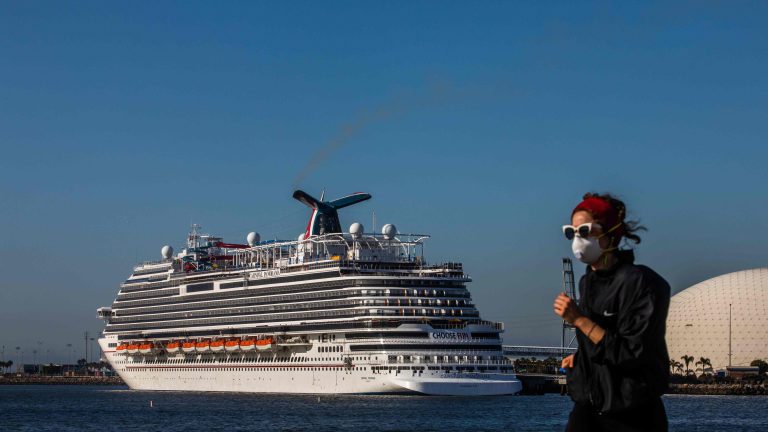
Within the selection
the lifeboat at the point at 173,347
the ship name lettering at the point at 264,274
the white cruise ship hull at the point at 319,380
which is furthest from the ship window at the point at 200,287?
the white cruise ship hull at the point at 319,380

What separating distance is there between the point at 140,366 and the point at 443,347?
4474cm

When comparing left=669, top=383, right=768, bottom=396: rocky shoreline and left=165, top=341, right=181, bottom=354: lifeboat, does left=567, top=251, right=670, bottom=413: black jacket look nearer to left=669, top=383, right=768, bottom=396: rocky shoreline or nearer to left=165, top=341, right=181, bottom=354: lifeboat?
left=165, top=341, right=181, bottom=354: lifeboat

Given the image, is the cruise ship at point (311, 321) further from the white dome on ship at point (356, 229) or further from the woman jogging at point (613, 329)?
the woman jogging at point (613, 329)

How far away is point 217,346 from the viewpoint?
113 m

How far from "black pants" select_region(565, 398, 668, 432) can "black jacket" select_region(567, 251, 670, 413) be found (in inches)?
3.7

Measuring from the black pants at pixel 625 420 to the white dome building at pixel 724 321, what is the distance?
171 m

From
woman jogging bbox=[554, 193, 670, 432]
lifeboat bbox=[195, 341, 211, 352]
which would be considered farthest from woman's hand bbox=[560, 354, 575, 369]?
lifeboat bbox=[195, 341, 211, 352]

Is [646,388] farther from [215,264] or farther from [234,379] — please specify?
[215,264]

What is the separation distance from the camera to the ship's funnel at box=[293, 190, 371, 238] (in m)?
120

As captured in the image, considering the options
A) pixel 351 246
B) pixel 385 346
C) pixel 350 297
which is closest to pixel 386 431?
pixel 385 346

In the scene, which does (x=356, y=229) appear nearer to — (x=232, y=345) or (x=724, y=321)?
(x=232, y=345)

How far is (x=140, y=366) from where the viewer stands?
418 feet

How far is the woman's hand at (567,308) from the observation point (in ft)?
24.3

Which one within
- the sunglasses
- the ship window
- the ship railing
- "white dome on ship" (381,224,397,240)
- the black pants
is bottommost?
the black pants
